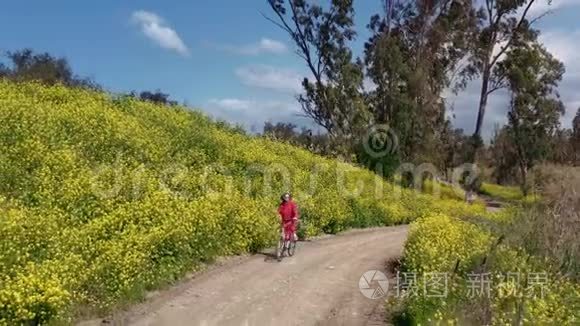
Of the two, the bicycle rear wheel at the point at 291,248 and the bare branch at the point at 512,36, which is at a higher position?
the bare branch at the point at 512,36

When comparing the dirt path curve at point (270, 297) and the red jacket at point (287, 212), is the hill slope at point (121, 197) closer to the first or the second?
the dirt path curve at point (270, 297)

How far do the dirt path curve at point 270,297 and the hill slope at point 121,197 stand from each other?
1.82 ft

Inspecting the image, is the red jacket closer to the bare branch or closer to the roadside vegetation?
the roadside vegetation

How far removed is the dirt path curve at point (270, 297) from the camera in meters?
11.6

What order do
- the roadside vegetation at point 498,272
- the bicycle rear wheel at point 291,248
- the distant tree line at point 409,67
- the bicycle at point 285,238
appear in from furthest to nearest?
the distant tree line at point 409,67 < the bicycle rear wheel at point 291,248 < the bicycle at point 285,238 < the roadside vegetation at point 498,272

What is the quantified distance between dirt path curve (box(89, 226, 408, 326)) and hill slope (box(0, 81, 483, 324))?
0.55 meters

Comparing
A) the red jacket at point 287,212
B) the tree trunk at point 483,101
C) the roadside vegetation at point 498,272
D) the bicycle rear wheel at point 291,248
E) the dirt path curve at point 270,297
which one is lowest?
the dirt path curve at point 270,297

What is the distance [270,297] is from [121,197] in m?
4.77

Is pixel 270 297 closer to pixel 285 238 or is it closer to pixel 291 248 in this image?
pixel 285 238

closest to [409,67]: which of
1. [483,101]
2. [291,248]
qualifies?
[483,101]

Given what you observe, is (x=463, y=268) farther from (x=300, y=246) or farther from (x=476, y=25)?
(x=476, y=25)

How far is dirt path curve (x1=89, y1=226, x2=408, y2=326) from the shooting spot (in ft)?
38.0

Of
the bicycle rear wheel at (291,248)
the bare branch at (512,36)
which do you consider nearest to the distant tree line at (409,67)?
the bare branch at (512,36)

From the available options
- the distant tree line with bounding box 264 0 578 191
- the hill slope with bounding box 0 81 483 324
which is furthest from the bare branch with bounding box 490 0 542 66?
the hill slope with bounding box 0 81 483 324
